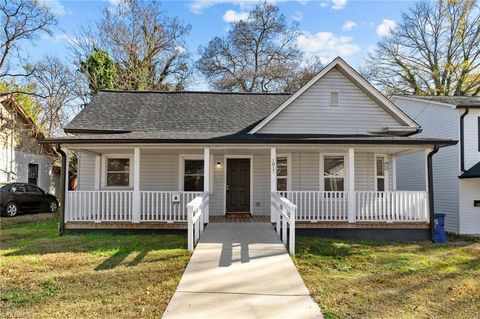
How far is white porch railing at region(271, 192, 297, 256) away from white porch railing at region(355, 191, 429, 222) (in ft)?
8.47

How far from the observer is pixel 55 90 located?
76.5 ft

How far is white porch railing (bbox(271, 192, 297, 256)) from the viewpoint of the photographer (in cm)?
764

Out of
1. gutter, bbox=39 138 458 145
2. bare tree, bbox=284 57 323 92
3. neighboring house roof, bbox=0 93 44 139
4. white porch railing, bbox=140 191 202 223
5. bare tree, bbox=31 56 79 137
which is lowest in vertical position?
white porch railing, bbox=140 191 202 223

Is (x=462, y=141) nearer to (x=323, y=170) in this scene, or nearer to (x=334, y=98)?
(x=334, y=98)

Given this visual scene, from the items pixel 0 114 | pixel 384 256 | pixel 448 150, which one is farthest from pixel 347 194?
pixel 0 114

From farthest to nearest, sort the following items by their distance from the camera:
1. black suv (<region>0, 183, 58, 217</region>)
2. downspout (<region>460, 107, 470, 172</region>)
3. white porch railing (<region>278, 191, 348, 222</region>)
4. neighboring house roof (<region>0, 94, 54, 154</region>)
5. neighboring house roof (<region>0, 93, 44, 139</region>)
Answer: neighboring house roof (<region>0, 94, 54, 154</region>), neighboring house roof (<region>0, 93, 44, 139</region>), black suv (<region>0, 183, 58, 217</region>), downspout (<region>460, 107, 470, 172</region>), white porch railing (<region>278, 191, 348, 222</region>)

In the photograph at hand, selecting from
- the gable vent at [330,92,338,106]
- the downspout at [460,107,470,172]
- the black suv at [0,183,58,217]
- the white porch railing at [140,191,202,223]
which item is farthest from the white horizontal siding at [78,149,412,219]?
the black suv at [0,183,58,217]

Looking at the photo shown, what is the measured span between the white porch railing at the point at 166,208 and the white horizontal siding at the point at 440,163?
9.58m

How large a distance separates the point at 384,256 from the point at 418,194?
10.2 feet

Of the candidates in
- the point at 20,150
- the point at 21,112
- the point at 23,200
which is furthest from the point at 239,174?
the point at 21,112

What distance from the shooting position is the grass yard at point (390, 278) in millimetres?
4922

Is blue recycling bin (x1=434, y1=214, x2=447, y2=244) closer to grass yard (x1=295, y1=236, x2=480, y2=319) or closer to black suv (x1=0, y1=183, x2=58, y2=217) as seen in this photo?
grass yard (x1=295, y1=236, x2=480, y2=319)

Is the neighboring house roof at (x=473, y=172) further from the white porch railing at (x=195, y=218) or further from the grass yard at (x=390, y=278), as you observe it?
the white porch railing at (x=195, y=218)

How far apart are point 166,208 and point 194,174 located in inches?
96.3
